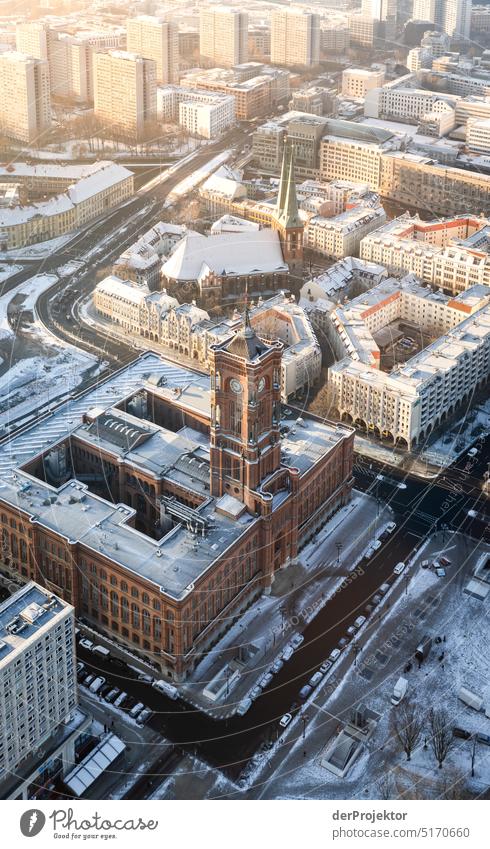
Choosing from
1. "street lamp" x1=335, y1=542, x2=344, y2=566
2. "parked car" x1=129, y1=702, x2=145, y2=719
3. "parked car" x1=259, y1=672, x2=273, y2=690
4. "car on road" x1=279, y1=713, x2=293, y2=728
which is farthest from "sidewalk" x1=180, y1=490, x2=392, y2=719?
"car on road" x1=279, y1=713, x2=293, y2=728

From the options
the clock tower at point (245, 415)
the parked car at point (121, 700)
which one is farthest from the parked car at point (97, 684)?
the clock tower at point (245, 415)

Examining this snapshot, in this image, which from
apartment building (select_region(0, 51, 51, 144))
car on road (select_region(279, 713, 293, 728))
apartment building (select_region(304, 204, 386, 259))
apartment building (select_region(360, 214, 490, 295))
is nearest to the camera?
car on road (select_region(279, 713, 293, 728))

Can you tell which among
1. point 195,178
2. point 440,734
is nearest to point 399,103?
point 195,178

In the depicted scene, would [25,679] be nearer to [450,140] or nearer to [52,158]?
[52,158]

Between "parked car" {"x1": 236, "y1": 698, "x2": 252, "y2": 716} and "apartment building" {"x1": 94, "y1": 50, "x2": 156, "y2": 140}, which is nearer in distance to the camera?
"parked car" {"x1": 236, "y1": 698, "x2": 252, "y2": 716}

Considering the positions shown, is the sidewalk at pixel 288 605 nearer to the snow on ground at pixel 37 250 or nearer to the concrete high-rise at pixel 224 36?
the snow on ground at pixel 37 250

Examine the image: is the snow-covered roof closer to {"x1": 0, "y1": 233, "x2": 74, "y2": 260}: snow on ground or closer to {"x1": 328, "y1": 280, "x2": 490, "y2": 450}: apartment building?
{"x1": 328, "y1": 280, "x2": 490, "y2": 450}: apartment building

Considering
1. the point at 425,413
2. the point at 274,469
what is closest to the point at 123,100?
the point at 425,413

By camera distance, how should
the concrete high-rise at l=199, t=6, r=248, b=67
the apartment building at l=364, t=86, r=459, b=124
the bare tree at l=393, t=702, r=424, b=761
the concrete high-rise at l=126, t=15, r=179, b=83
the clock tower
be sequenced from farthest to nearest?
the concrete high-rise at l=199, t=6, r=248, b=67 < the concrete high-rise at l=126, t=15, r=179, b=83 < the apartment building at l=364, t=86, r=459, b=124 < the clock tower < the bare tree at l=393, t=702, r=424, b=761
